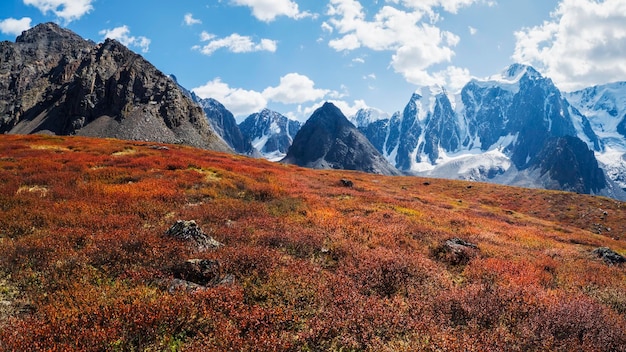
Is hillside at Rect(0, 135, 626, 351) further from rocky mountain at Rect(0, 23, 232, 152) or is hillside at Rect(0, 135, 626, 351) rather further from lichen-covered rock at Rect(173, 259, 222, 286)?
rocky mountain at Rect(0, 23, 232, 152)

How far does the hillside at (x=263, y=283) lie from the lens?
6008 millimetres

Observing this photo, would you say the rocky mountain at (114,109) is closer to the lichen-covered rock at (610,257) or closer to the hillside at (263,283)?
the hillside at (263,283)

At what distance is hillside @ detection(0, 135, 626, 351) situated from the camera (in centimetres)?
601

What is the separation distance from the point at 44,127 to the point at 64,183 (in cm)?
19083

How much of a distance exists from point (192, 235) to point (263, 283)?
3.41 m

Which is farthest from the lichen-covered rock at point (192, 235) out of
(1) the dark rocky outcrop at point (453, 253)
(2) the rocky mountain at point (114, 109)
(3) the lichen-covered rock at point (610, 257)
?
(2) the rocky mountain at point (114, 109)

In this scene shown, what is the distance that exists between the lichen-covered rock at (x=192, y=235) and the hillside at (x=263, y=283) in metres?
0.04

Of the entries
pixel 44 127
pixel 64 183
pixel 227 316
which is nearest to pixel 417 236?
pixel 227 316

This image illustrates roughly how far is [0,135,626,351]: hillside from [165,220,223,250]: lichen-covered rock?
4 centimetres

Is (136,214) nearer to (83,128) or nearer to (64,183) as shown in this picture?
(64,183)

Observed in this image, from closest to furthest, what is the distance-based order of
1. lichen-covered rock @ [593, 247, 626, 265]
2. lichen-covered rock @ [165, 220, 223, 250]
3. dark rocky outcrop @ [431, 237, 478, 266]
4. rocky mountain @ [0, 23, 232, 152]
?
→ lichen-covered rock @ [165, 220, 223, 250]
dark rocky outcrop @ [431, 237, 478, 266]
lichen-covered rock @ [593, 247, 626, 265]
rocky mountain @ [0, 23, 232, 152]

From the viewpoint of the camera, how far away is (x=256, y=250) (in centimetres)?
948

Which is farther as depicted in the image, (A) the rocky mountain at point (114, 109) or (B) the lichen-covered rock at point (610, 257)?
(A) the rocky mountain at point (114, 109)

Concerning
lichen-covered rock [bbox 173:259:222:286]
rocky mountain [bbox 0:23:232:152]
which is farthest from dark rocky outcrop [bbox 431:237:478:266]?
rocky mountain [bbox 0:23:232:152]
